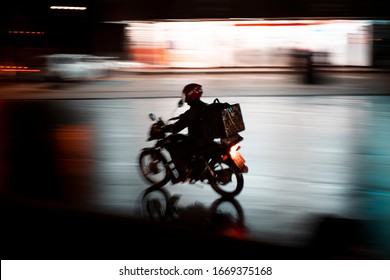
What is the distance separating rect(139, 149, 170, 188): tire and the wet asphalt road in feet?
0.47

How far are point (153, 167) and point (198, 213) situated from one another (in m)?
1.60

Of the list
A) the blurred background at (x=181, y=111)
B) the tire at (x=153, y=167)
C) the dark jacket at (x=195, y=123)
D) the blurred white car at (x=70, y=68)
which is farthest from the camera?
the blurred white car at (x=70, y=68)

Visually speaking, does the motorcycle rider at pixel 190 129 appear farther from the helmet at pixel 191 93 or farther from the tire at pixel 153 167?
the tire at pixel 153 167

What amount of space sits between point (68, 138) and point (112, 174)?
12.2ft

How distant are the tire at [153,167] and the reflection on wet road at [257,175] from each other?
0.46 feet

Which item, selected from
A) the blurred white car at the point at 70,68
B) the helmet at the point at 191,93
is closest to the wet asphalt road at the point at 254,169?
the helmet at the point at 191,93

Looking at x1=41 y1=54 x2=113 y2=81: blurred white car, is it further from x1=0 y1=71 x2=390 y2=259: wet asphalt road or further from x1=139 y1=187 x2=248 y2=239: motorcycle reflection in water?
x1=139 y1=187 x2=248 y2=239: motorcycle reflection in water

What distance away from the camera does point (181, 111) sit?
62.8ft

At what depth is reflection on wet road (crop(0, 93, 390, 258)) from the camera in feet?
23.8

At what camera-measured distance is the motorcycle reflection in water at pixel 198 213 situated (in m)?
7.21

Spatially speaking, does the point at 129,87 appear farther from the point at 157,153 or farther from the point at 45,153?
the point at 157,153

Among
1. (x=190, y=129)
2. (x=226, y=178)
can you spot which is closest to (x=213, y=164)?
(x=226, y=178)

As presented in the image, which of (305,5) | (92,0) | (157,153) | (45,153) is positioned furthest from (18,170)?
(92,0)

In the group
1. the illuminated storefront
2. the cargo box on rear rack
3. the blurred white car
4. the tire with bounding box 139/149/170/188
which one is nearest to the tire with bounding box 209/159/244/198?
the cargo box on rear rack
